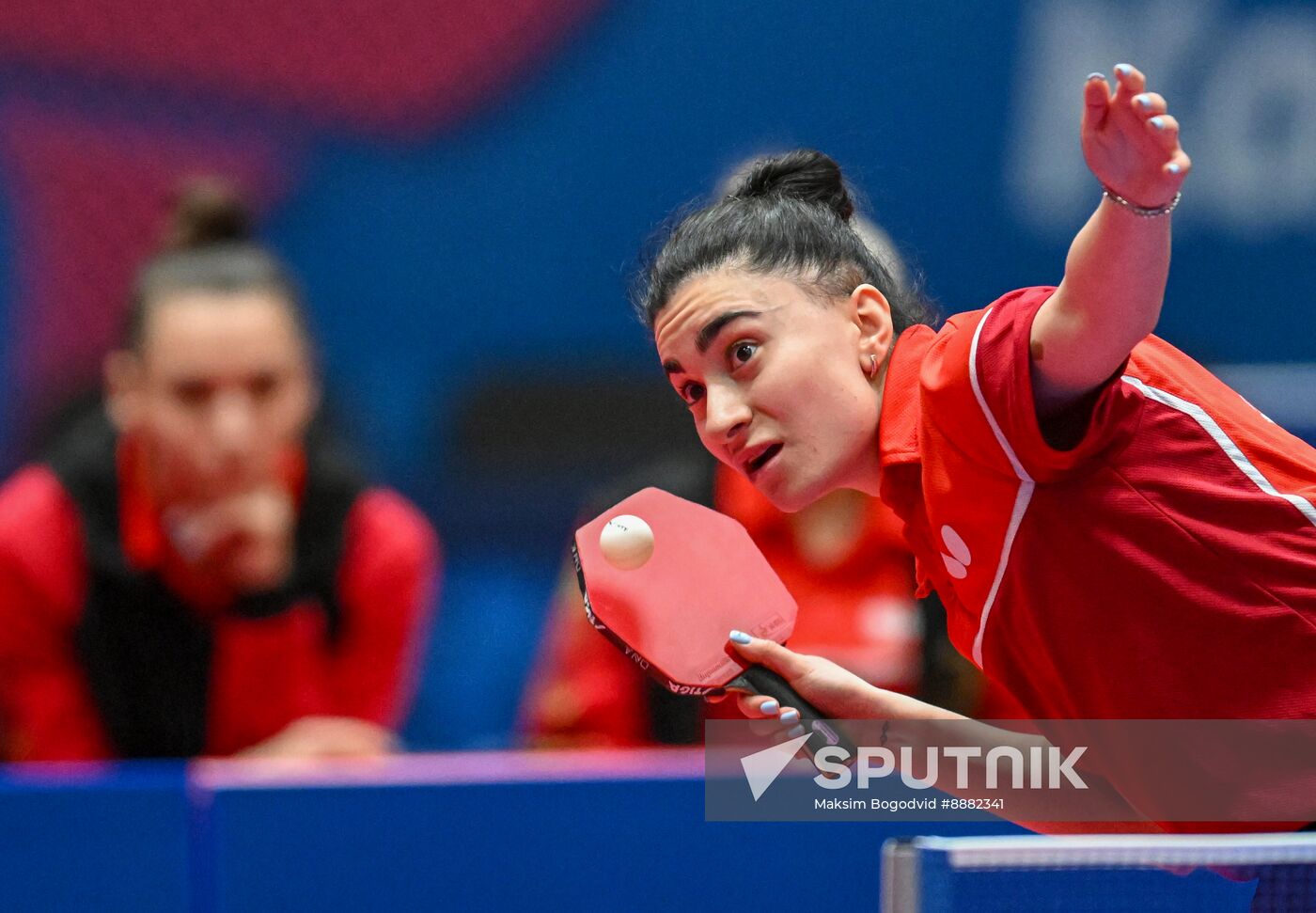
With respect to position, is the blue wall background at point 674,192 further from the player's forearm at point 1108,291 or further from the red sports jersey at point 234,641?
the player's forearm at point 1108,291

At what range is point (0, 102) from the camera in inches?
192

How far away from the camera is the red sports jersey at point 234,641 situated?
11.7ft

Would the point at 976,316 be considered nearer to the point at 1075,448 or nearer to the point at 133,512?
the point at 1075,448

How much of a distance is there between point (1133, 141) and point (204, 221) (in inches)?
104

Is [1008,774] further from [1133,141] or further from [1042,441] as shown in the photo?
[1133,141]

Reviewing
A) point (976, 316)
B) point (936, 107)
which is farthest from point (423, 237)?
point (976, 316)

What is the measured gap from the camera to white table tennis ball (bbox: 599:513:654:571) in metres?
2.13

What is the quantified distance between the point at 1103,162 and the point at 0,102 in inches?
159

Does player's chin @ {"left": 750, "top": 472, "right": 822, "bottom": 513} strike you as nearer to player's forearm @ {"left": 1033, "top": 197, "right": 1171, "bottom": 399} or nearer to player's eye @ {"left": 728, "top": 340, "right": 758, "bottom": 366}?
player's eye @ {"left": 728, "top": 340, "right": 758, "bottom": 366}

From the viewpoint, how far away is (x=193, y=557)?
362cm

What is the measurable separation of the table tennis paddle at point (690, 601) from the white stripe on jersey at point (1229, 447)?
562mm

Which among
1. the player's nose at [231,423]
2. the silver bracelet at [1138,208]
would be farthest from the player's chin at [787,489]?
the player's nose at [231,423]

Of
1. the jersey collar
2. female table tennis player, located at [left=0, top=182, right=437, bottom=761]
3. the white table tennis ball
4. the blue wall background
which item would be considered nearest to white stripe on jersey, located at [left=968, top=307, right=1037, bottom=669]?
the jersey collar

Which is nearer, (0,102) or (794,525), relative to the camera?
(794,525)
